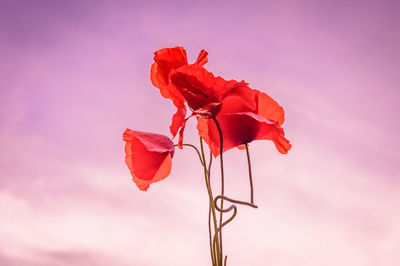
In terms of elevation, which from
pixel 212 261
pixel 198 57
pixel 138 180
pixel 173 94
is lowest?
pixel 212 261

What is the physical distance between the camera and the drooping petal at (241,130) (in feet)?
2.13

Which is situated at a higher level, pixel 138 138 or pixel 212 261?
pixel 138 138

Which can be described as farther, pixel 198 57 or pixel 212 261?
pixel 198 57

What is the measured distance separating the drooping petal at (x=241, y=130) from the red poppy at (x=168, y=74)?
6cm

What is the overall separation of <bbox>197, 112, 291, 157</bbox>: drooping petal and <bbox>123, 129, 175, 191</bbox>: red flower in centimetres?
7

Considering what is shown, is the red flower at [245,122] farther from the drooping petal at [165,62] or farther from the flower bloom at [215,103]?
the drooping petal at [165,62]

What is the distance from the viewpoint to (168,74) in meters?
0.69

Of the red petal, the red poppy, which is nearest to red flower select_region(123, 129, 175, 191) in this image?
the red poppy

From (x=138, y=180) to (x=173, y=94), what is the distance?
17 cm

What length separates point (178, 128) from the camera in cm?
67

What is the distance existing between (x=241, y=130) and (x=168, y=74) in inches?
6.4

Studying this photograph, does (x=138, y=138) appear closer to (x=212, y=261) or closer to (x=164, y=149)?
(x=164, y=149)

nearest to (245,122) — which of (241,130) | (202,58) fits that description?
(241,130)

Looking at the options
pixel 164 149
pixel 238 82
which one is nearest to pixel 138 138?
pixel 164 149
